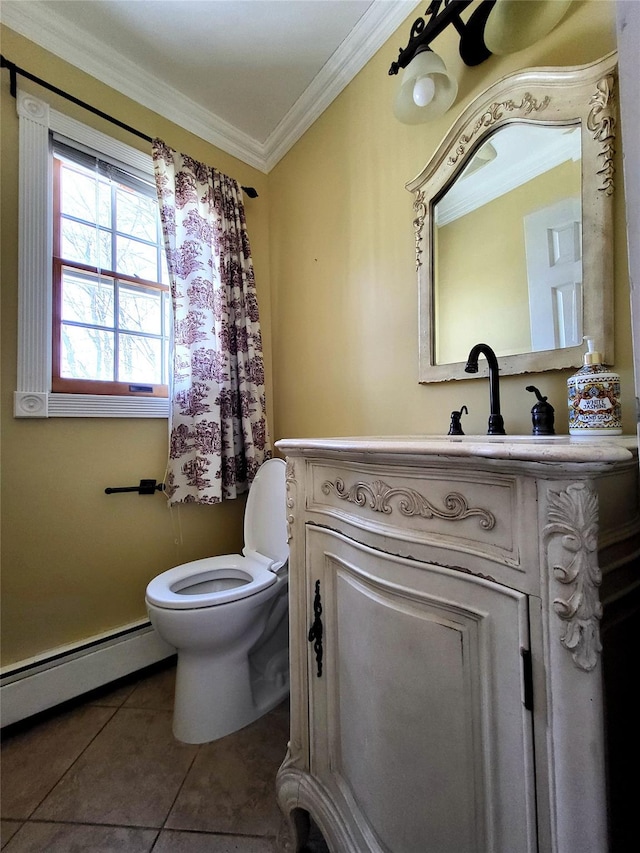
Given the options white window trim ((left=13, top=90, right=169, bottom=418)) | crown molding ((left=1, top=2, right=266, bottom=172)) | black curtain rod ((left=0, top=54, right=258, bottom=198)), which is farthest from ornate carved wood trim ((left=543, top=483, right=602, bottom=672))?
crown molding ((left=1, top=2, right=266, bottom=172))

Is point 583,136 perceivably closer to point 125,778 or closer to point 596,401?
point 596,401

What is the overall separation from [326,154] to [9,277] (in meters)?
1.38

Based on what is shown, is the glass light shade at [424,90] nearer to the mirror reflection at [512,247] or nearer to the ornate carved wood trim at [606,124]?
the mirror reflection at [512,247]

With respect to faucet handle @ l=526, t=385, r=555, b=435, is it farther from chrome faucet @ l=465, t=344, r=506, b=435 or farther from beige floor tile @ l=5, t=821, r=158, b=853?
beige floor tile @ l=5, t=821, r=158, b=853

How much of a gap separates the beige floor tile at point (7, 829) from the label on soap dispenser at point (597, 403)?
1.65m

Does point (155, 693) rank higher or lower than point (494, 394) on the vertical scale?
lower

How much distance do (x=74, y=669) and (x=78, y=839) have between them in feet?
1.83

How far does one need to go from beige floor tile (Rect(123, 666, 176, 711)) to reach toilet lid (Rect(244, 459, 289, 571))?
2.02 ft

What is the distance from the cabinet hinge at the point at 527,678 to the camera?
0.40 meters

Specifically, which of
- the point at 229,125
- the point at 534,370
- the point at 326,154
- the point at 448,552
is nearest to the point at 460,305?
the point at 534,370

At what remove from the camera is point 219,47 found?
53.7 inches

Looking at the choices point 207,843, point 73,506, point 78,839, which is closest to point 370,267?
point 73,506

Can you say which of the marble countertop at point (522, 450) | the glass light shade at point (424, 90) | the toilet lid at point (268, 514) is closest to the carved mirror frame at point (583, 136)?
the glass light shade at point (424, 90)

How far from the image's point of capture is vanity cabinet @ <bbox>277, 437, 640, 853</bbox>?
1.19 ft
